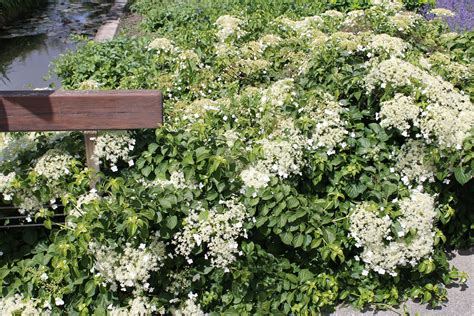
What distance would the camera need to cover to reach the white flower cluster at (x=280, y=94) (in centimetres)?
268

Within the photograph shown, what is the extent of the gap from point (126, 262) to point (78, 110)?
649 millimetres

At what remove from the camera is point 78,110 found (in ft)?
7.01

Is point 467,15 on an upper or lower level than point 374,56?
lower

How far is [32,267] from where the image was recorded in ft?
7.57

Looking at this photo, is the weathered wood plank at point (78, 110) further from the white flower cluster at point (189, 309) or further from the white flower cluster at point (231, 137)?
the white flower cluster at point (189, 309)

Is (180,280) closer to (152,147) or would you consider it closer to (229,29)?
(152,147)

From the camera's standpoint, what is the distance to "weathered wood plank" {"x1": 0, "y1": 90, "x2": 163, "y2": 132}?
2.11 m

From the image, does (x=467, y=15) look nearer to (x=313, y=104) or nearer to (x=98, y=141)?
(x=313, y=104)

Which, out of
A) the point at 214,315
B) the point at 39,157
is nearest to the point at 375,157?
the point at 214,315

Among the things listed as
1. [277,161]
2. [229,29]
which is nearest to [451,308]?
[277,161]

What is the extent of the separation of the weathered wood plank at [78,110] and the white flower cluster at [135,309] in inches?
29.1

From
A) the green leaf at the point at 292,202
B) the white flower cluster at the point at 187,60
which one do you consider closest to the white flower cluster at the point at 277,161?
the green leaf at the point at 292,202

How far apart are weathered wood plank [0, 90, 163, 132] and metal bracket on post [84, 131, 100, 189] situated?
0.10m

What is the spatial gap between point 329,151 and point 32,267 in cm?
145
